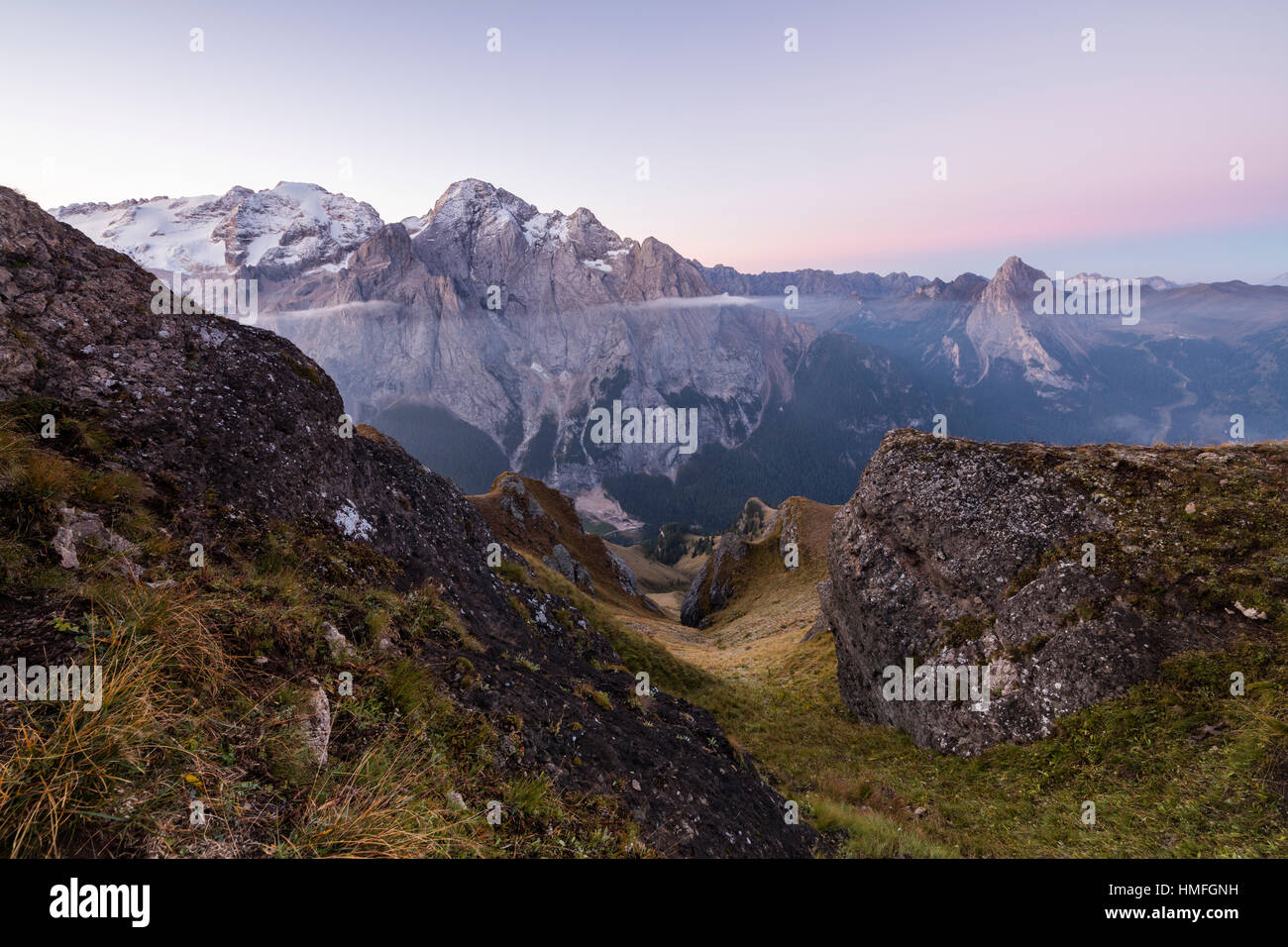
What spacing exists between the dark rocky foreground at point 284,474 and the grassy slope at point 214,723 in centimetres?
90

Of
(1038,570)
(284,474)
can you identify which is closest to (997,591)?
(1038,570)

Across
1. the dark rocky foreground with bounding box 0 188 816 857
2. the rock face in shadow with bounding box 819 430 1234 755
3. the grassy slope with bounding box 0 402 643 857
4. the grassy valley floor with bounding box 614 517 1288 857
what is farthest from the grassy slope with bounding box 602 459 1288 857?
the grassy slope with bounding box 0 402 643 857

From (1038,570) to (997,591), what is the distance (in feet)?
5.08

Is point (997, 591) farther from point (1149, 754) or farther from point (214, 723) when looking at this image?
point (214, 723)

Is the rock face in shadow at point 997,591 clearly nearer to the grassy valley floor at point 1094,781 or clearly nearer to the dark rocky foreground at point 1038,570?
the dark rocky foreground at point 1038,570

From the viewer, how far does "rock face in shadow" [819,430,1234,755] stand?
15234 millimetres

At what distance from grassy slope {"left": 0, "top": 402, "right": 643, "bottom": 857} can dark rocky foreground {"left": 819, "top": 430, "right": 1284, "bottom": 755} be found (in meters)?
16.2

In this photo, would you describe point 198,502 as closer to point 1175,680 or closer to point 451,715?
point 451,715

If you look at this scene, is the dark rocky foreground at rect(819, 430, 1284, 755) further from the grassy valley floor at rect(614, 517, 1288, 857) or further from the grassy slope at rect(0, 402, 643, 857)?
the grassy slope at rect(0, 402, 643, 857)

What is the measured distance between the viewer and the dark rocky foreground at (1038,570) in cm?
1494

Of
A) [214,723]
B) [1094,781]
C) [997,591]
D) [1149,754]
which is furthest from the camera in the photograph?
[997,591]

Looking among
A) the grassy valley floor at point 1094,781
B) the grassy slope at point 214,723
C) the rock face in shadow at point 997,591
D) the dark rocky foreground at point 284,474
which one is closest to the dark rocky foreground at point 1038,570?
the rock face in shadow at point 997,591

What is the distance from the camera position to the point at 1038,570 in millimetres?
17516

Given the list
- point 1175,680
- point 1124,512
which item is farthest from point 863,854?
point 1124,512
